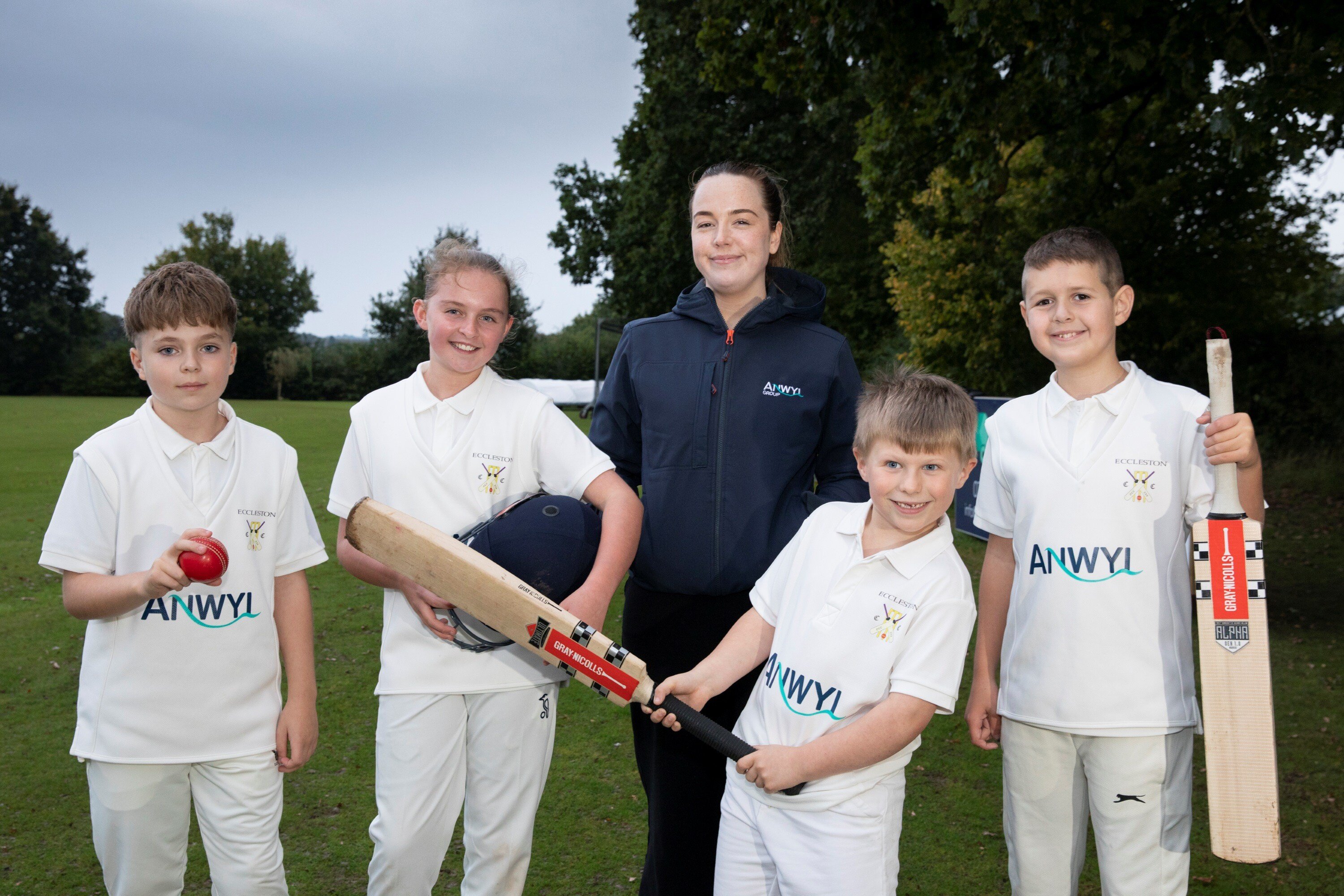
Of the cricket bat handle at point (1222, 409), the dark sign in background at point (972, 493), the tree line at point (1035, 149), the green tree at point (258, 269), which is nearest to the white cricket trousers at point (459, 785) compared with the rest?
the cricket bat handle at point (1222, 409)

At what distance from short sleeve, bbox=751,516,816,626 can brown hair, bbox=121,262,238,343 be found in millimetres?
1416

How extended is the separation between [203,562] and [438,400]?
75 centimetres

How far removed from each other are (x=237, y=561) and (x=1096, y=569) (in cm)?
203

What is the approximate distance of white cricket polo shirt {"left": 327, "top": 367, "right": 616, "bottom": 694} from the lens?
2.34 metres

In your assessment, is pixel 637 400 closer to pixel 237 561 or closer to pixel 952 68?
pixel 237 561

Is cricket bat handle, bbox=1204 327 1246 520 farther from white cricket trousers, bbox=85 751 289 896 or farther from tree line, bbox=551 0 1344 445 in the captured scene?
tree line, bbox=551 0 1344 445

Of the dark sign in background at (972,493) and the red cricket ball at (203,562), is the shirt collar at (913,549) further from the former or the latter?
the dark sign in background at (972,493)

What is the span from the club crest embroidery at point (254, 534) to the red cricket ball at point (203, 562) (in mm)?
376

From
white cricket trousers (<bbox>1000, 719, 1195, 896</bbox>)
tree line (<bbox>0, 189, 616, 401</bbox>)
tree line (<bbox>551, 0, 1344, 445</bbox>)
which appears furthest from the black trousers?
tree line (<bbox>0, 189, 616, 401</bbox>)

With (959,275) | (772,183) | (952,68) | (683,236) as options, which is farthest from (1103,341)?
(683,236)

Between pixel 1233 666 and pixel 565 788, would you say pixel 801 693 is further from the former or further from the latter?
pixel 565 788

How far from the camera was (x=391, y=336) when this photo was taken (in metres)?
43.0

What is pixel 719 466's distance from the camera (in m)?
2.50

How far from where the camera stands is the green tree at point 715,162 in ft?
68.6
